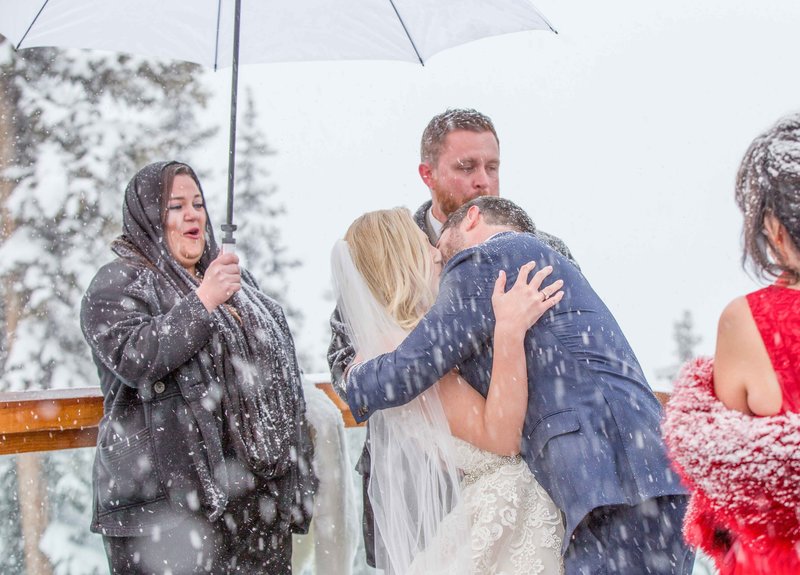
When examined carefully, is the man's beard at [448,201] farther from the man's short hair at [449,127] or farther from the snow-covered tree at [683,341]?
the snow-covered tree at [683,341]

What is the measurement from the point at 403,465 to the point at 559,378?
0.56 m

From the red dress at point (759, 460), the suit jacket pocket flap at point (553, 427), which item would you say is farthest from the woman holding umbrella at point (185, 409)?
the red dress at point (759, 460)

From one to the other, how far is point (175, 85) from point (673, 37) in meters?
29.1

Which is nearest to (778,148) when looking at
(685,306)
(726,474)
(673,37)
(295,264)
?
(726,474)

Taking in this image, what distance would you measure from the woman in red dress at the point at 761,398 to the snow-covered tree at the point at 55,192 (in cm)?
955

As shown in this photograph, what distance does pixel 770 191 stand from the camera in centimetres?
167

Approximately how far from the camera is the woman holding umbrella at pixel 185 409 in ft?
8.94

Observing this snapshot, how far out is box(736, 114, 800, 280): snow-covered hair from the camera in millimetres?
1646

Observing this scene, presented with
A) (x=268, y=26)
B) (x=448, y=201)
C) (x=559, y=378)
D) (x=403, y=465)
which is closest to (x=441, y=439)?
(x=403, y=465)

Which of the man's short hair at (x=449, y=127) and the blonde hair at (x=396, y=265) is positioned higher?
the man's short hair at (x=449, y=127)

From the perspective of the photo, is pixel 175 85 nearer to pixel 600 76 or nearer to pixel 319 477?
pixel 319 477

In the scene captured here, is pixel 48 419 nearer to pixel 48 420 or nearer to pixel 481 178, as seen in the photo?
pixel 48 420

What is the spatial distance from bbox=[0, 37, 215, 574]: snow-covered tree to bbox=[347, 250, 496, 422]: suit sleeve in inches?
345

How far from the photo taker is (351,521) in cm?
329
